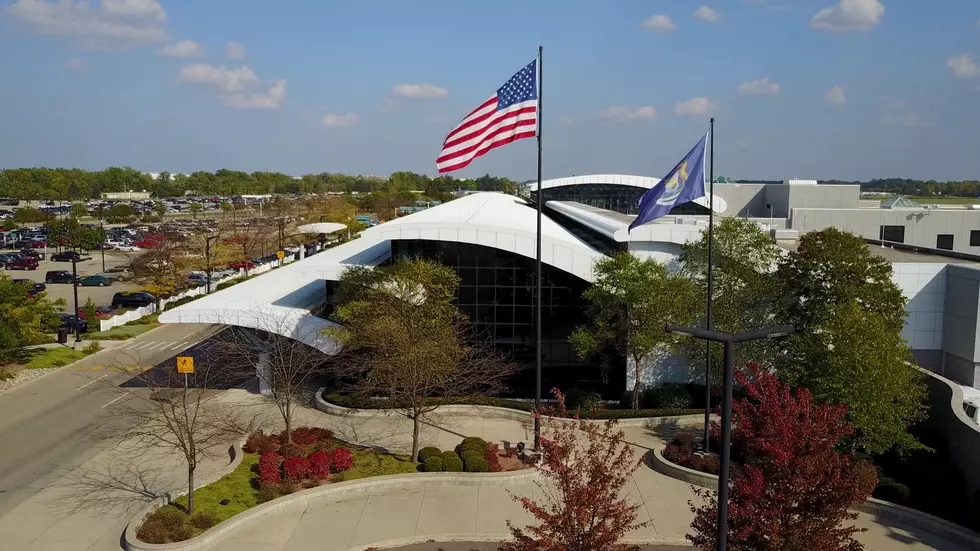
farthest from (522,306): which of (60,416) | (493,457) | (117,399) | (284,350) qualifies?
(60,416)

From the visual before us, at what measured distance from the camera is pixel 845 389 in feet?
62.9

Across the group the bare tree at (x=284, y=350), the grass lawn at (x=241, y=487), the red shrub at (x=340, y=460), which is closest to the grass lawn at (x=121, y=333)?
the bare tree at (x=284, y=350)

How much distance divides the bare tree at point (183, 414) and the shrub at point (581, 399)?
433 inches

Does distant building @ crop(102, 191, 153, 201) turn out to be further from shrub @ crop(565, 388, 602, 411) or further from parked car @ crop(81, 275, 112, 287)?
shrub @ crop(565, 388, 602, 411)

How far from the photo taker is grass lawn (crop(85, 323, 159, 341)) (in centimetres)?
3701

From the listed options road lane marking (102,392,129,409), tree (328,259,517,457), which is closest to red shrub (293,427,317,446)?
tree (328,259,517,457)

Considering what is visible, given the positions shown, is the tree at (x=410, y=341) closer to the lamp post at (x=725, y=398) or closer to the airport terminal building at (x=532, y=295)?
the airport terminal building at (x=532, y=295)

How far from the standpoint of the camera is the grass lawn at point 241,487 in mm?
17141

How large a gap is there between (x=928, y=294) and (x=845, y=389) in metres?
10.2

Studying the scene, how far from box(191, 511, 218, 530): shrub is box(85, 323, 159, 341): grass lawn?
23568 mm

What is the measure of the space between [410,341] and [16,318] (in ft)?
65.6

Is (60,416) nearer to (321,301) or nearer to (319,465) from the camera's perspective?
(321,301)

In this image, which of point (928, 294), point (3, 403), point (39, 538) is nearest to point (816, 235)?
point (928, 294)

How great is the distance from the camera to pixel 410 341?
2141 centimetres
